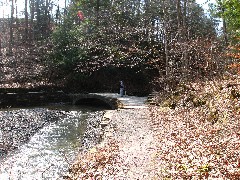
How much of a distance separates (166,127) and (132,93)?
636 inches

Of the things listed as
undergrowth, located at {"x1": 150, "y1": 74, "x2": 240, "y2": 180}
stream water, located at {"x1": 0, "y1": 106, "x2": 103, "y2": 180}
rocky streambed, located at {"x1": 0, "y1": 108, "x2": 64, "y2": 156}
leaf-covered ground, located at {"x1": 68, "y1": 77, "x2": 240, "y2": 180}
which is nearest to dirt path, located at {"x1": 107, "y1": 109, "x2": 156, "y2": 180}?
leaf-covered ground, located at {"x1": 68, "y1": 77, "x2": 240, "y2": 180}

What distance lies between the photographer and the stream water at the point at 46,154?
8508 millimetres

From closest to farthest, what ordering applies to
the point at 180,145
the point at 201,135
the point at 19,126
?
the point at 180,145
the point at 201,135
the point at 19,126

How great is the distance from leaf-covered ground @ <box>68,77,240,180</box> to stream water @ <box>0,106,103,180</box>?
2.89ft

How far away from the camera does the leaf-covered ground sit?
629 centimetres

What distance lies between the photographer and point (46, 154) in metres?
10.6

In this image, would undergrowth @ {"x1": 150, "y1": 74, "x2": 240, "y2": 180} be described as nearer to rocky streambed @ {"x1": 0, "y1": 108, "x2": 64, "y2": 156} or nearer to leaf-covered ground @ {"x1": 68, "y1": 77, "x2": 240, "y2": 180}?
leaf-covered ground @ {"x1": 68, "y1": 77, "x2": 240, "y2": 180}

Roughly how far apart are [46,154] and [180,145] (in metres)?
4.85

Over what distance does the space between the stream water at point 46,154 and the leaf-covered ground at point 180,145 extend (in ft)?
2.89

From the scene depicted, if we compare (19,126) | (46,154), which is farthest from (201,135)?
(19,126)

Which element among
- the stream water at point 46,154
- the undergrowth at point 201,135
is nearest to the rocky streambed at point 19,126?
the stream water at point 46,154

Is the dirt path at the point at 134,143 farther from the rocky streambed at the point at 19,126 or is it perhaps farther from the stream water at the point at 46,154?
the rocky streambed at the point at 19,126

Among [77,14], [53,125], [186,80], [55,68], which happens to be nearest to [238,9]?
[186,80]

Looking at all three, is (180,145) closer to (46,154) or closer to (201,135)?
(201,135)
